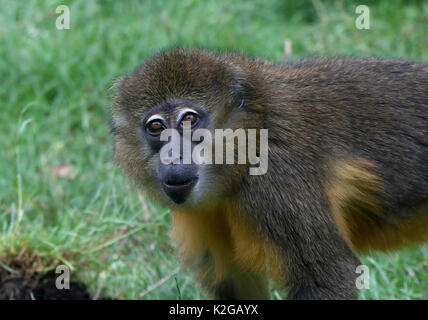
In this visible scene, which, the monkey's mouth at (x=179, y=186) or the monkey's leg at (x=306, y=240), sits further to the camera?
the monkey's leg at (x=306, y=240)

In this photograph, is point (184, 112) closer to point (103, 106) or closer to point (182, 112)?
→ point (182, 112)

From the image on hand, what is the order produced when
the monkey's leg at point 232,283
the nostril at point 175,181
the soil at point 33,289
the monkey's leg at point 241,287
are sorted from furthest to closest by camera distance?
the soil at point 33,289 → the monkey's leg at point 241,287 → the monkey's leg at point 232,283 → the nostril at point 175,181

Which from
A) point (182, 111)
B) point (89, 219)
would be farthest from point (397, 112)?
point (89, 219)

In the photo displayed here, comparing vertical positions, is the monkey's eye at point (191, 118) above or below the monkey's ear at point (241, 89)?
below

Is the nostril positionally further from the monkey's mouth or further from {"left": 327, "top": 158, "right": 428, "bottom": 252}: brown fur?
{"left": 327, "top": 158, "right": 428, "bottom": 252}: brown fur

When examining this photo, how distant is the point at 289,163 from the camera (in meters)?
5.44

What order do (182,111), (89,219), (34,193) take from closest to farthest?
(182,111) < (89,219) < (34,193)

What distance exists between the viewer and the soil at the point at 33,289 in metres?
6.82

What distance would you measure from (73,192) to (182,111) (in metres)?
3.66

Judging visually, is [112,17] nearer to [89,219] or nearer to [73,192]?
[73,192]

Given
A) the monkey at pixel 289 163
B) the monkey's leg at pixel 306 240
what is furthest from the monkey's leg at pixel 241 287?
the monkey's leg at pixel 306 240

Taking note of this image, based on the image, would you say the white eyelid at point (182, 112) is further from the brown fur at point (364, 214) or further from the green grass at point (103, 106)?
the green grass at point (103, 106)

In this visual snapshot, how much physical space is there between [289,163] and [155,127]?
3.35 feet

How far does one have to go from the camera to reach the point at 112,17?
1118 cm
